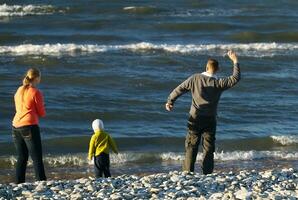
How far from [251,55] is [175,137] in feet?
37.6

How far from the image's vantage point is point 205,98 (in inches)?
419

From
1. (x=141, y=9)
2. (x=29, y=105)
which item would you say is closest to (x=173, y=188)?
(x=29, y=105)

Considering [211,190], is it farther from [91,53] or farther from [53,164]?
[91,53]

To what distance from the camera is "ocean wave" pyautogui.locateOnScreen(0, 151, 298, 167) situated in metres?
14.3

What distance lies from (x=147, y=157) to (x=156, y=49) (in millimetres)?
12702

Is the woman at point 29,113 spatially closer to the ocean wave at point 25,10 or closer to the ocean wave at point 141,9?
the ocean wave at point 25,10

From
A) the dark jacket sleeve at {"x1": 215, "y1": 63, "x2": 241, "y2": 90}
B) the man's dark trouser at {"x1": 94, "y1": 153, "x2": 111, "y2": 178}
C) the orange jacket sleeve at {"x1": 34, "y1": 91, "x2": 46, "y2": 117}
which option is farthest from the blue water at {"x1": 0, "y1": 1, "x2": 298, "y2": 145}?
the dark jacket sleeve at {"x1": 215, "y1": 63, "x2": 241, "y2": 90}

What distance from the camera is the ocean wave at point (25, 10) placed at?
120 feet

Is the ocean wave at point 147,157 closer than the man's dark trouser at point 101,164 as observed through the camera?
No

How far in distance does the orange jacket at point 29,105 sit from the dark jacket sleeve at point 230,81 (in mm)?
2258

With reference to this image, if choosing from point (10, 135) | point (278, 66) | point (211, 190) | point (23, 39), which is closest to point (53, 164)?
point (10, 135)

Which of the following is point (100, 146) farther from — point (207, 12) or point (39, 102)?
point (207, 12)

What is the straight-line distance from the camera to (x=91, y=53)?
26234 mm

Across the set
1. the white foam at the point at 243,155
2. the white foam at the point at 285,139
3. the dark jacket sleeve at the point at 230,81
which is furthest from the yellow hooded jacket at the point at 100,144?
the white foam at the point at 285,139
